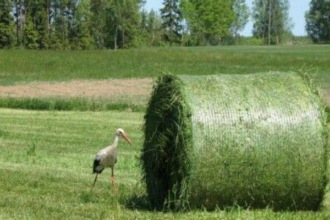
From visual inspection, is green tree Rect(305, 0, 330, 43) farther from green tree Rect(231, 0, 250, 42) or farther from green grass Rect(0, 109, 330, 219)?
green grass Rect(0, 109, 330, 219)

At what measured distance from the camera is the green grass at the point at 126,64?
46.6 metres

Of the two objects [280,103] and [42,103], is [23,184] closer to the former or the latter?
[280,103]

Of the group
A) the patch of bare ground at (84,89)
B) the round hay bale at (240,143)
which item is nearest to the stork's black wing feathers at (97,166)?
the round hay bale at (240,143)

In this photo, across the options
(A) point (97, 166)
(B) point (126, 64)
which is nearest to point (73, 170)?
(A) point (97, 166)

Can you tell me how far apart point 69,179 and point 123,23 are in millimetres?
101923

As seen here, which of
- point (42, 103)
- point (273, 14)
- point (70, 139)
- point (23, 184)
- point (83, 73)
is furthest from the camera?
point (273, 14)

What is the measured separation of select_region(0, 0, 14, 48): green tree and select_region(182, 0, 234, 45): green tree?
134ft

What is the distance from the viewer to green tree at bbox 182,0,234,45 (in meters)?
123

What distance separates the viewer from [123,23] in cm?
11388

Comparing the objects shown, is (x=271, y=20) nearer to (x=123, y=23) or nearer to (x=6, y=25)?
(x=123, y=23)

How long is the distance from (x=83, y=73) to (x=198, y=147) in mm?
38318

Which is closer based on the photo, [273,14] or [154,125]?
[154,125]

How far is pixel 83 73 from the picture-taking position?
47.9m

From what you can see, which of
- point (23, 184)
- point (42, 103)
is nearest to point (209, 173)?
point (23, 184)
